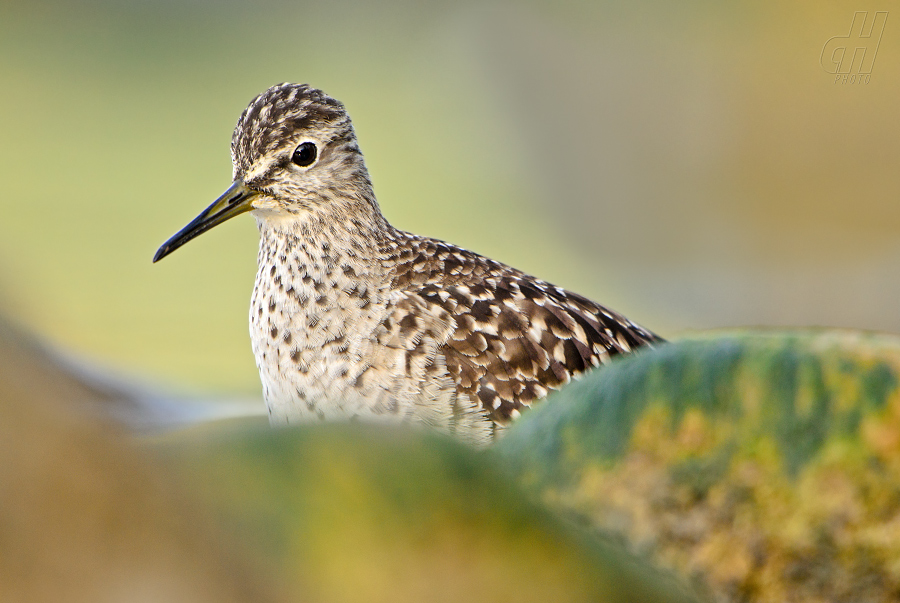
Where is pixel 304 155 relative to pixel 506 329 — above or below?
above

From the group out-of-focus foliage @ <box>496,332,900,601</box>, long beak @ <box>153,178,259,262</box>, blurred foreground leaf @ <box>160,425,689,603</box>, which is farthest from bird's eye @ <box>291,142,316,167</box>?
blurred foreground leaf @ <box>160,425,689,603</box>

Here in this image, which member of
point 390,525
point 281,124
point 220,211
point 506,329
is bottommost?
point 390,525

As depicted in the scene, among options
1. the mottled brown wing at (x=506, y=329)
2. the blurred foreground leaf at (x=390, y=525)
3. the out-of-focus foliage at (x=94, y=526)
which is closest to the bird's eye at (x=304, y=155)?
the mottled brown wing at (x=506, y=329)

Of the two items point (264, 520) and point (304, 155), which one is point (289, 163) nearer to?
point (304, 155)

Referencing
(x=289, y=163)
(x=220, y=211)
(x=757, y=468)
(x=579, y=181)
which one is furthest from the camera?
(x=579, y=181)

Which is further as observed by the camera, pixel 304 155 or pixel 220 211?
pixel 304 155

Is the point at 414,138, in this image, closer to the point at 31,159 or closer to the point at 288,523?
the point at 31,159

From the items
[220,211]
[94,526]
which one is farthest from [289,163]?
[94,526]

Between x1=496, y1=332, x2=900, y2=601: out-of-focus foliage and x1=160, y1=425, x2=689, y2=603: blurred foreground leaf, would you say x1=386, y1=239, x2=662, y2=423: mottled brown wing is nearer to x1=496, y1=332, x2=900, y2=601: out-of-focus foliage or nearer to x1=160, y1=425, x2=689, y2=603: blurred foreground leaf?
x1=496, y1=332, x2=900, y2=601: out-of-focus foliage
